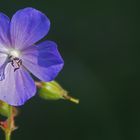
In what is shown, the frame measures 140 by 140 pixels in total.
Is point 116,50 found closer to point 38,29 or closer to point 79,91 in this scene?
point 79,91

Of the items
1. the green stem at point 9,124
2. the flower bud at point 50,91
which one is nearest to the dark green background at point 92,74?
the flower bud at point 50,91

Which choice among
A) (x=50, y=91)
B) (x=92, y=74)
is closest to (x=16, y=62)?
(x=50, y=91)

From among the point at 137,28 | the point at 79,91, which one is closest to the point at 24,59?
the point at 79,91

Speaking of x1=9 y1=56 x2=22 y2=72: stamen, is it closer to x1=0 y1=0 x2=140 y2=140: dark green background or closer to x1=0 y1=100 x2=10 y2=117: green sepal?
x1=0 y1=100 x2=10 y2=117: green sepal

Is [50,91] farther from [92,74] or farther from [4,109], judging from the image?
[92,74]

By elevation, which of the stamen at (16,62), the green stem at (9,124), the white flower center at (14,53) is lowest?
the green stem at (9,124)

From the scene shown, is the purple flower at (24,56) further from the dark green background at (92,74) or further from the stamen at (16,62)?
the dark green background at (92,74)

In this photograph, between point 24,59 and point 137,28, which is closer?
point 24,59
